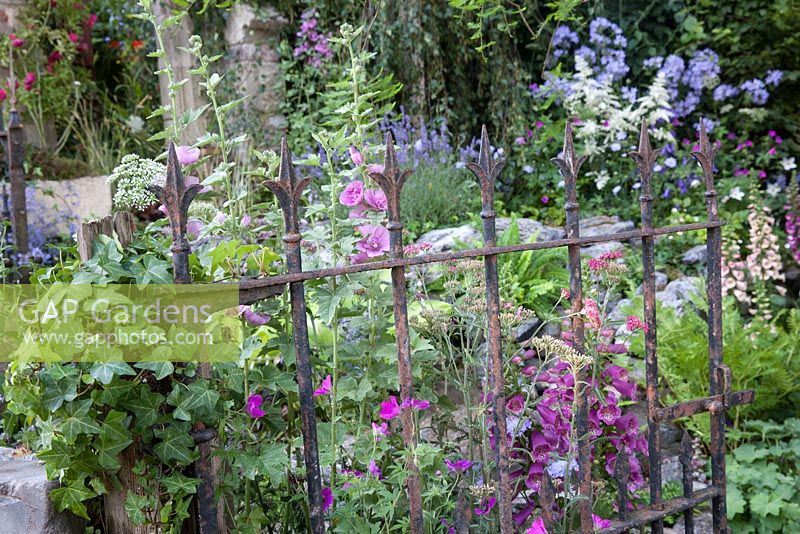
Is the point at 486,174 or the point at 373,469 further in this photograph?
the point at 373,469

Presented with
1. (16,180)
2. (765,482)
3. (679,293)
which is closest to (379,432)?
(765,482)

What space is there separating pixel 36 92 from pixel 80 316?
5.88 meters

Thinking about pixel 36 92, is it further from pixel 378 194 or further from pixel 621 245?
pixel 378 194

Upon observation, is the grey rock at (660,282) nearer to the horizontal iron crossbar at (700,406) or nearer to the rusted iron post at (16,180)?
the horizontal iron crossbar at (700,406)

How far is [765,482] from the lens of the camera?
2.79 meters

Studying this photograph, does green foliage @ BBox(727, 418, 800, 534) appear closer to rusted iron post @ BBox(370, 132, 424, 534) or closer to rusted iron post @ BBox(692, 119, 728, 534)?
rusted iron post @ BBox(692, 119, 728, 534)

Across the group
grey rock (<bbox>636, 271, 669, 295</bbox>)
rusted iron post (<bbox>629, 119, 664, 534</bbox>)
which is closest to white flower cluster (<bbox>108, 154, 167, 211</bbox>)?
rusted iron post (<bbox>629, 119, 664, 534</bbox>)

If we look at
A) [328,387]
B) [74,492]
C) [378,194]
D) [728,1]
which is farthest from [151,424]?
[728,1]

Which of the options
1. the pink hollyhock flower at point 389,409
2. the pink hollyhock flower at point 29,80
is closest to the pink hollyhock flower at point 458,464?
the pink hollyhock flower at point 389,409

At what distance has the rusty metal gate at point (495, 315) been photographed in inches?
54.2

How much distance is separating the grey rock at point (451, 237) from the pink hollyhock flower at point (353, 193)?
2.26m

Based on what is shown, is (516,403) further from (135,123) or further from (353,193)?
(135,123)

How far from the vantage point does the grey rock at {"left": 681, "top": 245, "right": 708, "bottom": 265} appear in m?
4.59

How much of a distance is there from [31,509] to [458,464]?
0.94 m
